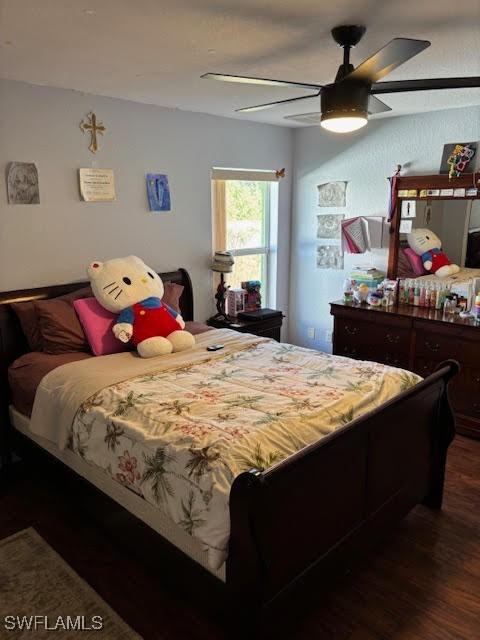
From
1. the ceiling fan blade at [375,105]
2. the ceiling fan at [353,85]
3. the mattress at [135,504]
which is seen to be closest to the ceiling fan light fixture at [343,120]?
the ceiling fan at [353,85]

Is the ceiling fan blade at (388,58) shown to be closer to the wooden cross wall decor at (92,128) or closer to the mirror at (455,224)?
the wooden cross wall decor at (92,128)

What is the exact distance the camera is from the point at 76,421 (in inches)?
87.9

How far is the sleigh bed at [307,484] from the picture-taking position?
1.52 m

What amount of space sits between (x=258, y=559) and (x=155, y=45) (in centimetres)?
212

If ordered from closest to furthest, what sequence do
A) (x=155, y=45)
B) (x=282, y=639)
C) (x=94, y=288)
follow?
(x=282, y=639) < (x=155, y=45) < (x=94, y=288)

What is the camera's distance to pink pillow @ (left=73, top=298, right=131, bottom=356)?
278 cm

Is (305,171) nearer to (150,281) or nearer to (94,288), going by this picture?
(150,281)

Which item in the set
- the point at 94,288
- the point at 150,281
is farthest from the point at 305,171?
the point at 94,288

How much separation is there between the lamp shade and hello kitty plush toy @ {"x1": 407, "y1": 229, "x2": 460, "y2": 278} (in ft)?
4.86

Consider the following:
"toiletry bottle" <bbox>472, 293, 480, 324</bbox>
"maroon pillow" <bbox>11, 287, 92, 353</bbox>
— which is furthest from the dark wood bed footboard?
"maroon pillow" <bbox>11, 287, 92, 353</bbox>

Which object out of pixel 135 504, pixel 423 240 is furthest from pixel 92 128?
pixel 423 240

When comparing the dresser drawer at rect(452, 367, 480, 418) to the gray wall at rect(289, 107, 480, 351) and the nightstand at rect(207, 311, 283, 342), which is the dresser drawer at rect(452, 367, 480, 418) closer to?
the gray wall at rect(289, 107, 480, 351)

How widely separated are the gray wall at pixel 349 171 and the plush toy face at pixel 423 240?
311mm

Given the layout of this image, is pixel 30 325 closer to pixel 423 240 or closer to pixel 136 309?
pixel 136 309
